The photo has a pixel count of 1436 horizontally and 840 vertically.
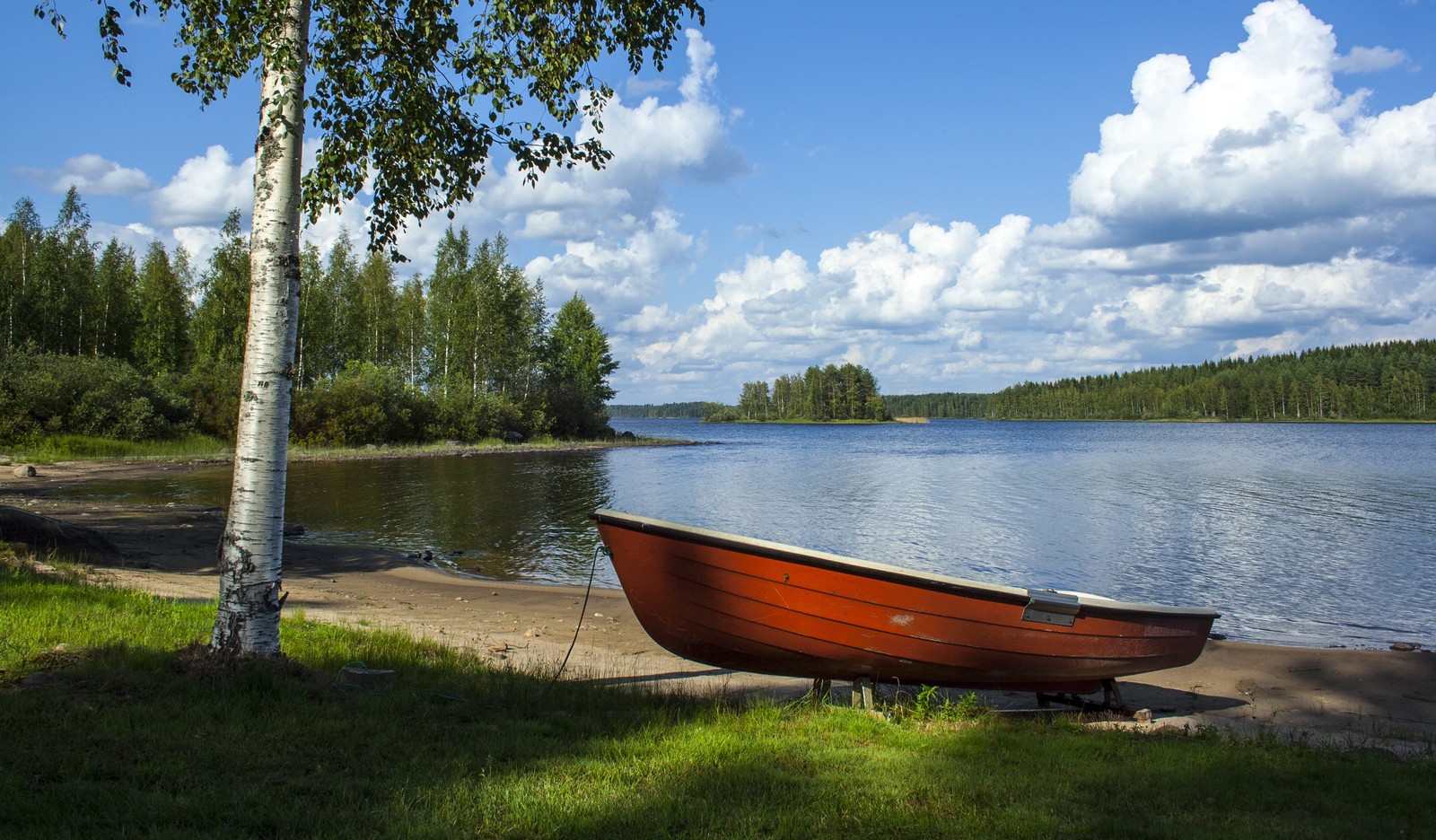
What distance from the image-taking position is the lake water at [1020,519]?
52.1 feet

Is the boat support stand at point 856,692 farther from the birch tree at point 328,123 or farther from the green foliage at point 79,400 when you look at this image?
the green foliage at point 79,400

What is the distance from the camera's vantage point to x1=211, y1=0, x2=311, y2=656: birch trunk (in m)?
5.47

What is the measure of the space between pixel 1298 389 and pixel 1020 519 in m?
151

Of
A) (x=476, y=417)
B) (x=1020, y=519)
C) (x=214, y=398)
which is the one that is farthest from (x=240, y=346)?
(x=1020, y=519)

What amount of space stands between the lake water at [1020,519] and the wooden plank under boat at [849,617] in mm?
7655

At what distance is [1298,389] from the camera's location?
475ft

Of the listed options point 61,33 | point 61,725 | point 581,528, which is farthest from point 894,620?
point 581,528

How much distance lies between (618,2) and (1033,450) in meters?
67.1

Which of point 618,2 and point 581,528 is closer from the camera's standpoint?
point 618,2

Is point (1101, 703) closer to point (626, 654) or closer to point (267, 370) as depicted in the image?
point (626, 654)

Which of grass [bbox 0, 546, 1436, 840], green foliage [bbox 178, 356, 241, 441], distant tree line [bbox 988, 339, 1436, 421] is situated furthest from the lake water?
distant tree line [bbox 988, 339, 1436, 421]

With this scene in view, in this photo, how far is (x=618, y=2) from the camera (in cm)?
680

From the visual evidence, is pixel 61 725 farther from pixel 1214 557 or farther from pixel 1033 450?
pixel 1033 450

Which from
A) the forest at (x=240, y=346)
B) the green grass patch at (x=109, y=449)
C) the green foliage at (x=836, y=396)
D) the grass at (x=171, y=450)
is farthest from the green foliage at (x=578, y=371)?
the green foliage at (x=836, y=396)
